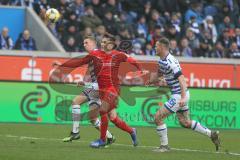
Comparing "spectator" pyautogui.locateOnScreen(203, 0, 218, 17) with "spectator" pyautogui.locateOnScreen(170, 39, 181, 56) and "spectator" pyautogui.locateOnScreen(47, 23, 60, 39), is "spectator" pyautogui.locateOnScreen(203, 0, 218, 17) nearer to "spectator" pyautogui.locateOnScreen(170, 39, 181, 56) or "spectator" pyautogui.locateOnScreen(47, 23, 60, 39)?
"spectator" pyautogui.locateOnScreen(170, 39, 181, 56)

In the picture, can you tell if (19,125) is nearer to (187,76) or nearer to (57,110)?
(57,110)

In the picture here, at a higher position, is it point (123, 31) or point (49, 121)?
point (123, 31)

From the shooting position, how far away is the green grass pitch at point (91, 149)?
13.3 meters

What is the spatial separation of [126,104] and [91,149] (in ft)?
25.6

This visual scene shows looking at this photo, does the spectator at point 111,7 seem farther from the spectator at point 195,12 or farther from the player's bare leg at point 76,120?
the player's bare leg at point 76,120

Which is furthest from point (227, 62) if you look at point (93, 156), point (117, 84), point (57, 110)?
point (93, 156)

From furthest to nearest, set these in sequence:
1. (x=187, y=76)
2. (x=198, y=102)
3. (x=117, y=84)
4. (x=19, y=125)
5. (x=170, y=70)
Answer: (x=187, y=76), (x=198, y=102), (x=19, y=125), (x=117, y=84), (x=170, y=70)

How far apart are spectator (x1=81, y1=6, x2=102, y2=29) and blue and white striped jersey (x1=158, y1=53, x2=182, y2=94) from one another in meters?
13.1

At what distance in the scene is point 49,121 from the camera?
72.6 ft

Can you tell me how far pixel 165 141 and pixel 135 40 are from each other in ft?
44.4

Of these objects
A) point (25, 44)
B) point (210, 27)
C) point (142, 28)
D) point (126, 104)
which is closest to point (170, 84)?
point (126, 104)

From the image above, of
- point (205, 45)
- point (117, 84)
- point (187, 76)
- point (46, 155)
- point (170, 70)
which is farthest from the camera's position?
point (205, 45)

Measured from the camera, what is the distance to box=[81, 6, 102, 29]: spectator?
2748cm

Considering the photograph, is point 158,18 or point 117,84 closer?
point 117,84
